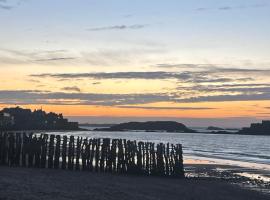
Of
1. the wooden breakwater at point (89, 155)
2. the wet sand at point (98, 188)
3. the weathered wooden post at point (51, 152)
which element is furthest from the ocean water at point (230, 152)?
the weathered wooden post at point (51, 152)

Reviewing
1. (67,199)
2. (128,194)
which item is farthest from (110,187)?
(67,199)

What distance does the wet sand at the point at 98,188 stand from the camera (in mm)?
12117

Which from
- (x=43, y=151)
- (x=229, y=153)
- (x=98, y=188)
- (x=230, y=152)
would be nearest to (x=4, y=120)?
(x=230, y=152)

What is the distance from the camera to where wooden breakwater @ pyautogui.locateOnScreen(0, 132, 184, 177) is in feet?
62.3

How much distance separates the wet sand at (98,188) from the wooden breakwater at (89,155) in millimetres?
1056

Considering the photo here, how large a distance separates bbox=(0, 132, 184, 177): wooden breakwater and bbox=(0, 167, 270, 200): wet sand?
1.06 meters

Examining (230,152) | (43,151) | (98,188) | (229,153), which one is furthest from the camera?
(230,152)

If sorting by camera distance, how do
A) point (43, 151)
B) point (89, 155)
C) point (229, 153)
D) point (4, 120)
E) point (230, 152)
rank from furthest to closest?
point (4, 120)
point (230, 152)
point (229, 153)
point (89, 155)
point (43, 151)

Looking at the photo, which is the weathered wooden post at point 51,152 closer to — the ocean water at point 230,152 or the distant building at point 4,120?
the ocean water at point 230,152

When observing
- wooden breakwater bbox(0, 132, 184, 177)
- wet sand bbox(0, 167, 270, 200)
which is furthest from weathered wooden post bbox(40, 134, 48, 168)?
wet sand bbox(0, 167, 270, 200)

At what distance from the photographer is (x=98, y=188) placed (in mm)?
14633

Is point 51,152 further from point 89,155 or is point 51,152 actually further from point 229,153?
Answer: point 229,153

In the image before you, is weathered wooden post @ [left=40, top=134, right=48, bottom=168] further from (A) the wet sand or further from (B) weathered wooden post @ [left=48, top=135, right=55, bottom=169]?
(A) the wet sand

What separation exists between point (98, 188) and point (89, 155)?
19.3 feet
